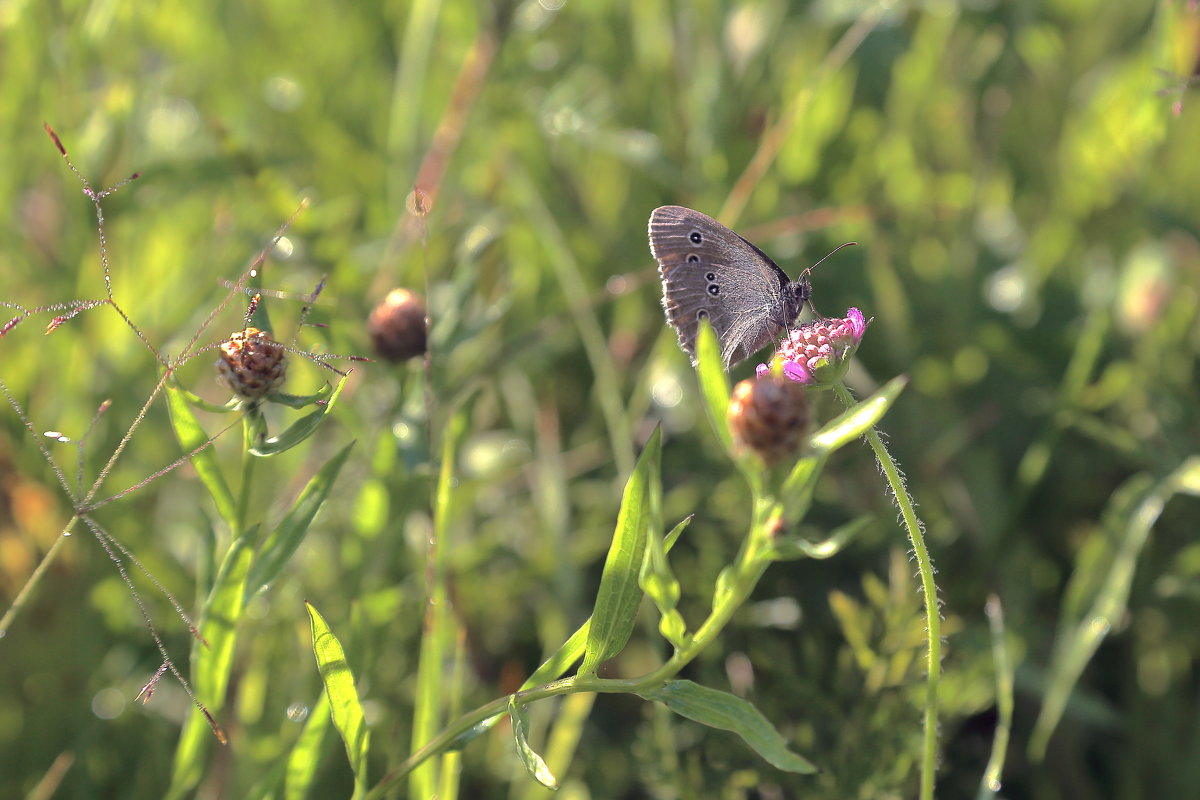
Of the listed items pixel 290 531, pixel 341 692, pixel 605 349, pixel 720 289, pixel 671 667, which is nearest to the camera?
pixel 671 667

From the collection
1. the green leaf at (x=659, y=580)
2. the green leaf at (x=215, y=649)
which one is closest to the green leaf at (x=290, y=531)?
the green leaf at (x=215, y=649)

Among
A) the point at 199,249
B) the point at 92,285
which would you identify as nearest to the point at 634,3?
the point at 199,249

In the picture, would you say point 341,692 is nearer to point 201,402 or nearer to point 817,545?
point 201,402

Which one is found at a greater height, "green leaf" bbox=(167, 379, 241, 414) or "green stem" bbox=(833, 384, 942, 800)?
"green leaf" bbox=(167, 379, 241, 414)

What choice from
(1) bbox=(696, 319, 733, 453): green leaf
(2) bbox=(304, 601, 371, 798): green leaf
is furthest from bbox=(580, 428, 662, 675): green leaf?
(2) bbox=(304, 601, 371, 798): green leaf

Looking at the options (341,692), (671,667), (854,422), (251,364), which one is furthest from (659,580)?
(251,364)

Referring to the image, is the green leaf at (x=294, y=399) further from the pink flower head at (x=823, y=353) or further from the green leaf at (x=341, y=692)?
the pink flower head at (x=823, y=353)

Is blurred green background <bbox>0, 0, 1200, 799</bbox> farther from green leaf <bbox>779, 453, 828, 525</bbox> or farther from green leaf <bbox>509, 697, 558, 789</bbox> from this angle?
green leaf <bbox>779, 453, 828, 525</bbox>
